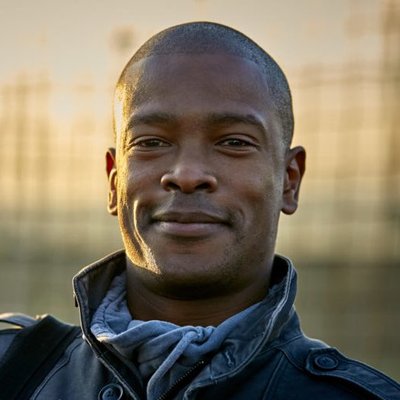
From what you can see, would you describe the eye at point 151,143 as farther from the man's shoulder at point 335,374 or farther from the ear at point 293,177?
the man's shoulder at point 335,374

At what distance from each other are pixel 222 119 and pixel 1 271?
840 cm

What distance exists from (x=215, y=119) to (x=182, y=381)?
2.05 feet

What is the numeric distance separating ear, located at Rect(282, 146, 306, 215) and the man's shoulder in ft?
1.26

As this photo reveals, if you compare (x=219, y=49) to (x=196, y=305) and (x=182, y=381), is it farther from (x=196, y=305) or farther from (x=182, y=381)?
(x=182, y=381)

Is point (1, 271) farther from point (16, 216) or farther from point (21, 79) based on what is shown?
point (21, 79)

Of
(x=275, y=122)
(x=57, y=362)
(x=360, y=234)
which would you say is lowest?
(x=360, y=234)

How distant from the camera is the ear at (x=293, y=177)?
3.10m

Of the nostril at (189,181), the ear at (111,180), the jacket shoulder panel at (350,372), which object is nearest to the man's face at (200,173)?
the nostril at (189,181)

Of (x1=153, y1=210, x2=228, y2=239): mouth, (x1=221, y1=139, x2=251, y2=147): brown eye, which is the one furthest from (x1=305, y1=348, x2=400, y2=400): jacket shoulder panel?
(x1=221, y1=139, x2=251, y2=147): brown eye

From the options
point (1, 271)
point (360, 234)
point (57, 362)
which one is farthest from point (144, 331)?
point (1, 271)

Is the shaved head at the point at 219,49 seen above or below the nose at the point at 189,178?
above

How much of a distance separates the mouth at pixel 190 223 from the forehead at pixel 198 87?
242 mm

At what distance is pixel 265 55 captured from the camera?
3088 mm

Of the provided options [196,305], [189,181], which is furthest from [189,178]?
[196,305]
